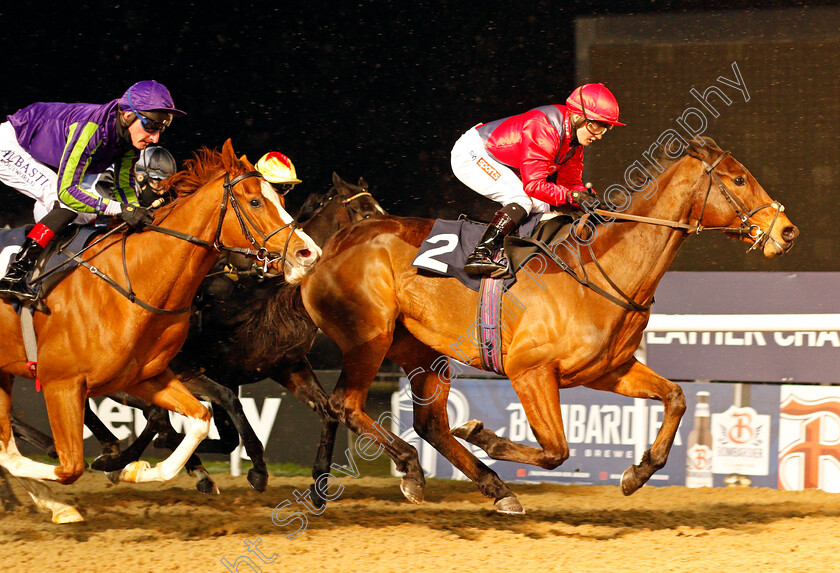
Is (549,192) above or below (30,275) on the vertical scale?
above

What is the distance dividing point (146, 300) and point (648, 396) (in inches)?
86.1

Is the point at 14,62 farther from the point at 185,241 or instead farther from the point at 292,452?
the point at 185,241

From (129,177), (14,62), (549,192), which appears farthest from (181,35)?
(549,192)

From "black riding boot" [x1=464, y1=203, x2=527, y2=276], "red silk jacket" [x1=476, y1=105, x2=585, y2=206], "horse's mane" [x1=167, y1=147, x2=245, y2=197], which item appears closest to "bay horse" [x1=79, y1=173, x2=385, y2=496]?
"horse's mane" [x1=167, y1=147, x2=245, y2=197]

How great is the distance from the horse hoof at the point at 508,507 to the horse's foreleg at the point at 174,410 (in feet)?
4.50

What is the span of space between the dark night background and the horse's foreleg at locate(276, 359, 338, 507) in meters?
2.55

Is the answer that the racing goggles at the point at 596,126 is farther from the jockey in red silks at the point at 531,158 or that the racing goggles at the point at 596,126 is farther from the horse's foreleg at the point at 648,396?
the horse's foreleg at the point at 648,396

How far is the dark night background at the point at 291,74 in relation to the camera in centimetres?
693

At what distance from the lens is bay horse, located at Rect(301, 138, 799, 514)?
3.62 metres

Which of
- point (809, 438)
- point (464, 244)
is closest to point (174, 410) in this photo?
point (464, 244)

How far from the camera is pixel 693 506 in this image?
173 inches

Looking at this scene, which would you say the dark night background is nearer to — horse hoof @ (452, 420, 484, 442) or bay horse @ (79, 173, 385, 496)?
bay horse @ (79, 173, 385, 496)

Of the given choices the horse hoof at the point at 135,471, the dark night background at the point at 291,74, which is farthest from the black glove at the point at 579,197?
the dark night background at the point at 291,74

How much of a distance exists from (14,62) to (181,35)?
1377mm
